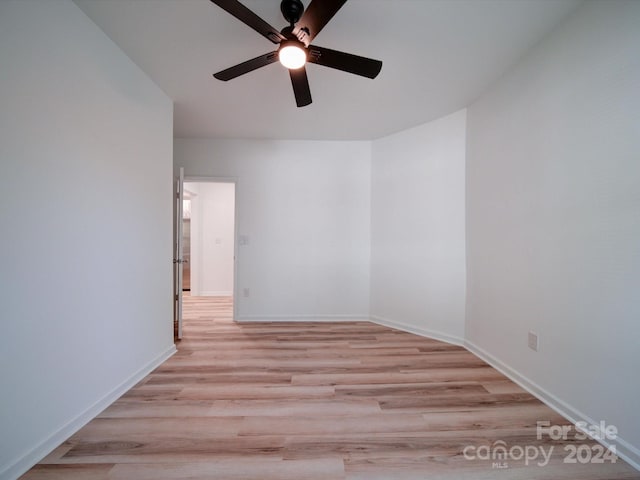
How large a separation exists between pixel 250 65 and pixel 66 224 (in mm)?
1489

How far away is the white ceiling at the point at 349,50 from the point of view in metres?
1.59

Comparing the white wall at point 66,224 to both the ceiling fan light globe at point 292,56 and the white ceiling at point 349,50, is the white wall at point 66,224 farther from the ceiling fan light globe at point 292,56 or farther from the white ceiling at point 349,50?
the ceiling fan light globe at point 292,56

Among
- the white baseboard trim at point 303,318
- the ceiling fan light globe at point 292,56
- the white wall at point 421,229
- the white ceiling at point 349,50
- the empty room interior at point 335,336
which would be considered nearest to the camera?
the empty room interior at point 335,336

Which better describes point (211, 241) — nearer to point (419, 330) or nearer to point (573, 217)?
point (419, 330)

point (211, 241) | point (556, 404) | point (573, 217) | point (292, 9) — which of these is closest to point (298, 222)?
point (292, 9)

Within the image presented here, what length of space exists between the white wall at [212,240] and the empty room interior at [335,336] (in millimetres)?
2443

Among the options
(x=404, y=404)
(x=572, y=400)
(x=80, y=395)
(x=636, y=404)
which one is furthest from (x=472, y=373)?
(x=80, y=395)

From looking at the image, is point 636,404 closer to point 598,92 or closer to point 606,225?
point 606,225

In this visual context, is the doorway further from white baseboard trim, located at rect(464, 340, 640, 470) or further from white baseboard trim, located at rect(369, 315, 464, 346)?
white baseboard trim, located at rect(464, 340, 640, 470)

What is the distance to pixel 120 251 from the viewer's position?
1.95 m

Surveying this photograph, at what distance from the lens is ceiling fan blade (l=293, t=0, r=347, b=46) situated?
1.25m

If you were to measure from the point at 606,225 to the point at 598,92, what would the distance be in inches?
32.2

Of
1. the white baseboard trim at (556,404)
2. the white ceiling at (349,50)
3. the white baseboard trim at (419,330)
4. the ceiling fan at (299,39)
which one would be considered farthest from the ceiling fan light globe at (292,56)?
the white baseboard trim at (419,330)

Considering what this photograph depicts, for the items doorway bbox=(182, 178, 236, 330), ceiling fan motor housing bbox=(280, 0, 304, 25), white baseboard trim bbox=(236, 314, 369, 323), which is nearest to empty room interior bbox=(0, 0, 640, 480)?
ceiling fan motor housing bbox=(280, 0, 304, 25)
